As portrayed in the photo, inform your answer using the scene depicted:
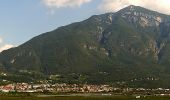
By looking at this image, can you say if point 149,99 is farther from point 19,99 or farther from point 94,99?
point 19,99

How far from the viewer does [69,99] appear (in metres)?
137

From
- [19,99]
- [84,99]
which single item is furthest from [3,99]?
[84,99]

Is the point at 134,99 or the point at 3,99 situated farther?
the point at 134,99

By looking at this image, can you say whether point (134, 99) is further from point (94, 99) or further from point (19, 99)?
point (19, 99)

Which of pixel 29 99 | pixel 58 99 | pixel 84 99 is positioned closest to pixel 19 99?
pixel 29 99

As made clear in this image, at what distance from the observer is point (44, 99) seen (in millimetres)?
134625

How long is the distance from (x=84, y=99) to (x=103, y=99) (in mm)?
6203

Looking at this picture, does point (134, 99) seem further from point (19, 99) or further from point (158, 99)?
point (19, 99)

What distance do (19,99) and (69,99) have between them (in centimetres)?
1620

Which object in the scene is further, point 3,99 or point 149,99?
point 149,99

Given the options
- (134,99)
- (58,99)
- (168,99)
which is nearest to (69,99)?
(58,99)

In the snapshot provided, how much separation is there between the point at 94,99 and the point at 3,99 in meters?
29.2

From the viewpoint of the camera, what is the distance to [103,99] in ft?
448

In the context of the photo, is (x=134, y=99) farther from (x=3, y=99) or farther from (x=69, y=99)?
(x=3, y=99)
